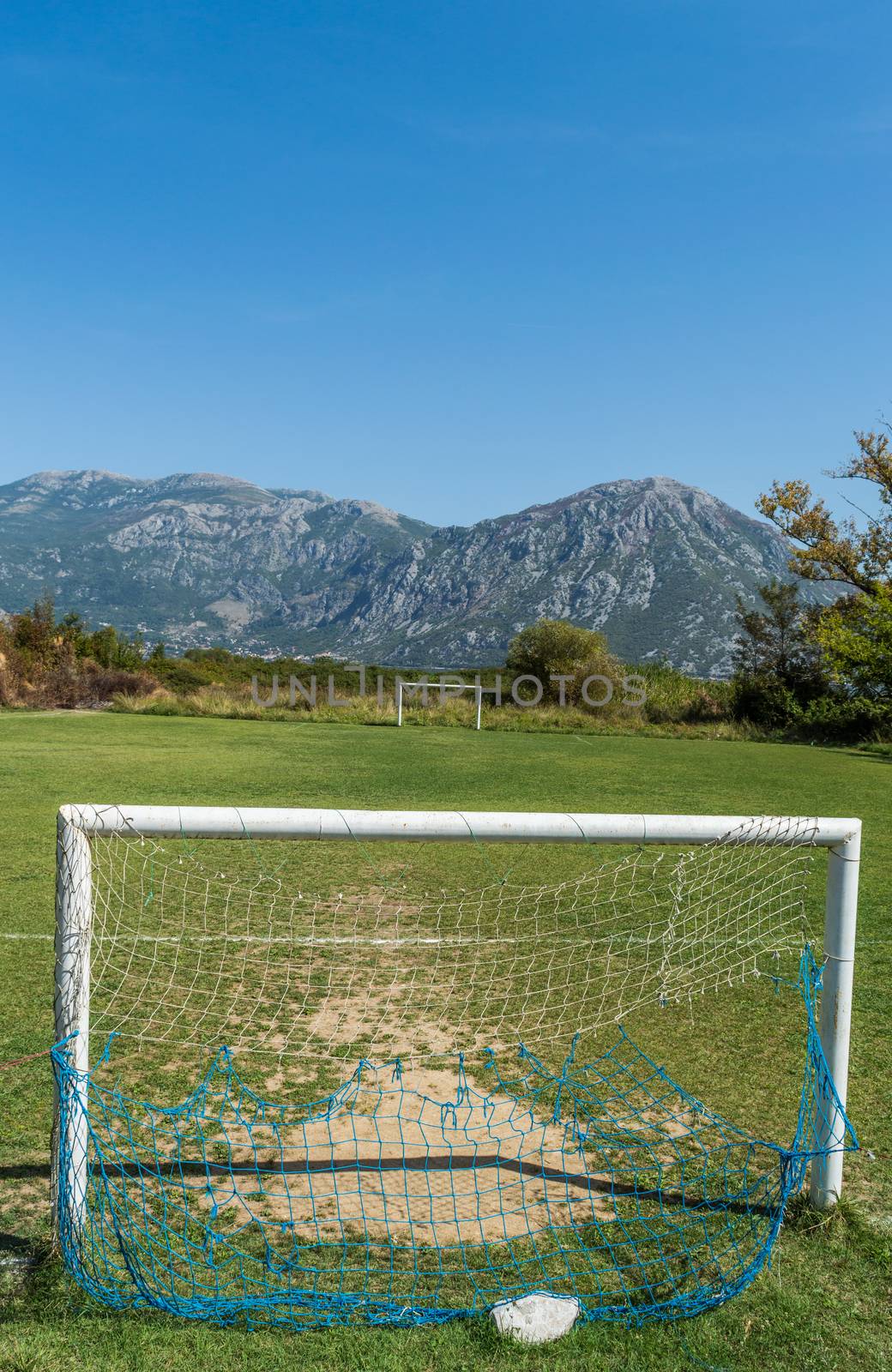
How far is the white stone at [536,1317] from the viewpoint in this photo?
9.11ft

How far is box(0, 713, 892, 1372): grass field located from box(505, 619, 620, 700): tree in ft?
52.2

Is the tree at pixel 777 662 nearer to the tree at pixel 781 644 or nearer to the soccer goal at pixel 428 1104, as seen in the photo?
the tree at pixel 781 644

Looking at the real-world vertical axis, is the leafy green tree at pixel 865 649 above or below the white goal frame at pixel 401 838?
above

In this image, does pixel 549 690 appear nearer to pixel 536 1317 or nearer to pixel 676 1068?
pixel 676 1068

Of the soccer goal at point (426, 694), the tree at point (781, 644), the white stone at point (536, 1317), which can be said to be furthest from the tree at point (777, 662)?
the white stone at point (536, 1317)

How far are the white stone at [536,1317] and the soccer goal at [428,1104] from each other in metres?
0.10

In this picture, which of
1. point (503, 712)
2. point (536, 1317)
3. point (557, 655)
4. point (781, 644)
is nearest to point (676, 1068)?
point (536, 1317)

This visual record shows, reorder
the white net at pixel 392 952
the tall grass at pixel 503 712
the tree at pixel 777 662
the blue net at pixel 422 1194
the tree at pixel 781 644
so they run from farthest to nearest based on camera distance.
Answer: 1. the tree at pixel 781 644
2. the tree at pixel 777 662
3. the tall grass at pixel 503 712
4. the white net at pixel 392 952
5. the blue net at pixel 422 1194

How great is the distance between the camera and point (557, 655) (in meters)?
35.5

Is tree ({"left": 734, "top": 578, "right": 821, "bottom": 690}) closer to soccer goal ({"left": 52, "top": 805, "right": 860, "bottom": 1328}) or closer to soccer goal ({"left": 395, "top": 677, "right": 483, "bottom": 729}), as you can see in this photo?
soccer goal ({"left": 395, "top": 677, "right": 483, "bottom": 729})

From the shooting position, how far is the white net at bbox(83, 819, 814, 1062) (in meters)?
5.07

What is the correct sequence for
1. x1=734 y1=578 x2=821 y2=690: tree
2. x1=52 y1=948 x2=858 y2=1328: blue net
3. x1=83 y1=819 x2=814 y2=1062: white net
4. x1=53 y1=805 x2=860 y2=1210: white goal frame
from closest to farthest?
x1=52 y1=948 x2=858 y2=1328: blue net < x1=53 y1=805 x2=860 y2=1210: white goal frame < x1=83 y1=819 x2=814 y2=1062: white net < x1=734 y1=578 x2=821 y2=690: tree

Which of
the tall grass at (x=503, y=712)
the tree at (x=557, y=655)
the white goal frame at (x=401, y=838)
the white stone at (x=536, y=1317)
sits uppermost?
the tree at (x=557, y=655)

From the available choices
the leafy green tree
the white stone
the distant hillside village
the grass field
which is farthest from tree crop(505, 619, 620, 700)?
the white stone
